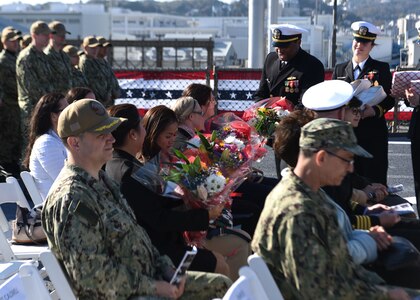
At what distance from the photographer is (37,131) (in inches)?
238

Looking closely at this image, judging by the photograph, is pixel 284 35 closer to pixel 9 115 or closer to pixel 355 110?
pixel 355 110

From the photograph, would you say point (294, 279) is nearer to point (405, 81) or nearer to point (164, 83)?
point (405, 81)

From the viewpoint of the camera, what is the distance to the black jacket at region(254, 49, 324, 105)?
23.4ft

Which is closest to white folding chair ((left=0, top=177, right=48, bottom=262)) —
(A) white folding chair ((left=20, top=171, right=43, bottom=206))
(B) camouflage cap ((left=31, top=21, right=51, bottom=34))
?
(A) white folding chair ((left=20, top=171, right=43, bottom=206))

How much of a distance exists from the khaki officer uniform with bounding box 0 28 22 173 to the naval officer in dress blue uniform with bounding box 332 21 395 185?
5.32 metres

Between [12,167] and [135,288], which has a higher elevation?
[135,288]

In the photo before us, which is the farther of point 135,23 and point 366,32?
point 135,23

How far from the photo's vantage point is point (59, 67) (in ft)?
36.0

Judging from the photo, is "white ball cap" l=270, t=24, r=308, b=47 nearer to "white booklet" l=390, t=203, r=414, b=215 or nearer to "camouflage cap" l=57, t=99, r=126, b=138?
"white booklet" l=390, t=203, r=414, b=215

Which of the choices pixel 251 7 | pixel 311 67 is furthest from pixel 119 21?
pixel 311 67

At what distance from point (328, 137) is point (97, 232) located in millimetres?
1124

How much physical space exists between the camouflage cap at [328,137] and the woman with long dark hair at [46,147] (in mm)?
2623

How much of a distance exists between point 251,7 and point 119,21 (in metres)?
157

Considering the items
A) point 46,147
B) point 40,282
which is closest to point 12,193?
point 46,147
